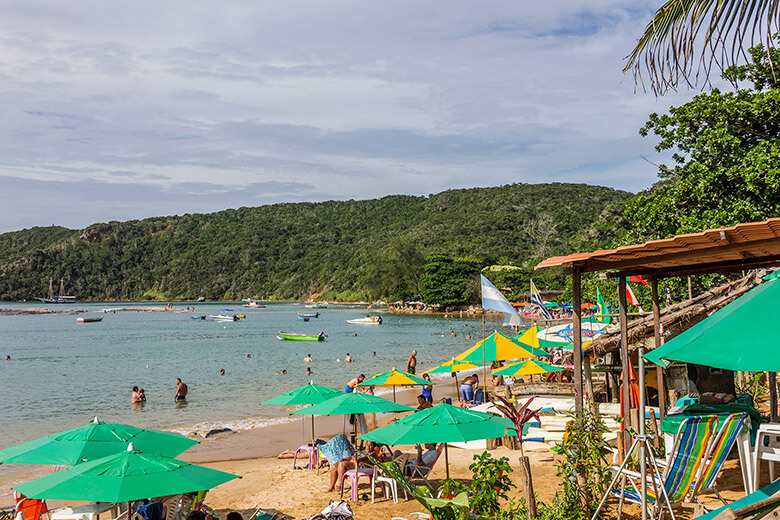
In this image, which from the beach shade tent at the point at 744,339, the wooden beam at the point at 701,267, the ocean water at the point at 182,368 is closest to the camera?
→ the beach shade tent at the point at 744,339

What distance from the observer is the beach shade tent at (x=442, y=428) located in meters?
6.98

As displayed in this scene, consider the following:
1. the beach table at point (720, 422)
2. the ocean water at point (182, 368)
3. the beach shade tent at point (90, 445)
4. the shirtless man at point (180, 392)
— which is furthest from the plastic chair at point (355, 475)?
the shirtless man at point (180, 392)

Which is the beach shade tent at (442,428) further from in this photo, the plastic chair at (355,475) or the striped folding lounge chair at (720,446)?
the striped folding lounge chair at (720,446)

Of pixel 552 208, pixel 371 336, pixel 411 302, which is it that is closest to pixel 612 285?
pixel 371 336

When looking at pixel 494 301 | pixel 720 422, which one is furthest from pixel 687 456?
pixel 494 301

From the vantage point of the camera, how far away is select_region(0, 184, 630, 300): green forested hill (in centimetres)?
10344

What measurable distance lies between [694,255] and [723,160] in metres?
11.9

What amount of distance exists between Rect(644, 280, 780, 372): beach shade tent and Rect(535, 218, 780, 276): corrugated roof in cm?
97

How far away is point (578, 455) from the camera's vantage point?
5.92m

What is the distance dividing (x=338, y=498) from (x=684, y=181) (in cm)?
1313

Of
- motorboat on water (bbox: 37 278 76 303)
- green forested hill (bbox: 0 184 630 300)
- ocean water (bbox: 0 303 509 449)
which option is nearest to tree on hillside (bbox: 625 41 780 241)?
ocean water (bbox: 0 303 509 449)

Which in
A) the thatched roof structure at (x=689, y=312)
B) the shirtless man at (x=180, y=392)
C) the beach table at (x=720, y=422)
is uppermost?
the thatched roof structure at (x=689, y=312)

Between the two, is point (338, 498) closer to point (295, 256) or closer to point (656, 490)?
point (656, 490)

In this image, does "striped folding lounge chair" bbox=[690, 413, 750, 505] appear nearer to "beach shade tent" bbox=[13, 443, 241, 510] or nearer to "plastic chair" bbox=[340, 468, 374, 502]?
"beach shade tent" bbox=[13, 443, 241, 510]
